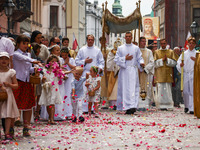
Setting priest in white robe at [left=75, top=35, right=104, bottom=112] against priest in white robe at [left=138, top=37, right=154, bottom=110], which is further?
priest in white robe at [left=138, top=37, right=154, bottom=110]

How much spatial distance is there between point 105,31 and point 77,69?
5991 mm

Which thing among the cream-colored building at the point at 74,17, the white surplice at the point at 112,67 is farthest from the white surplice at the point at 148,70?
the cream-colored building at the point at 74,17

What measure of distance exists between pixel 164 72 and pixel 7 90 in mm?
9475

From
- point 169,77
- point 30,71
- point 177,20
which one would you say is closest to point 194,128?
point 30,71

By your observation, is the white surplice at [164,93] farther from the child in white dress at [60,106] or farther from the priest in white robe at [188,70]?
the child in white dress at [60,106]

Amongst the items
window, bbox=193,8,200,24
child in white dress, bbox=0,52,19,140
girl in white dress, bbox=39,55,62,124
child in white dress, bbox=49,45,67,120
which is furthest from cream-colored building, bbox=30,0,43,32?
child in white dress, bbox=0,52,19,140

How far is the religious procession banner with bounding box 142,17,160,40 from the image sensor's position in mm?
50875

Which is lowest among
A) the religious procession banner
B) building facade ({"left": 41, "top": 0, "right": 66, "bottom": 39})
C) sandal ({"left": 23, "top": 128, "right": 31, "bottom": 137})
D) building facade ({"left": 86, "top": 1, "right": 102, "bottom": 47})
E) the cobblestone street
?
the cobblestone street

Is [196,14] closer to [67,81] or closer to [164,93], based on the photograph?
[164,93]

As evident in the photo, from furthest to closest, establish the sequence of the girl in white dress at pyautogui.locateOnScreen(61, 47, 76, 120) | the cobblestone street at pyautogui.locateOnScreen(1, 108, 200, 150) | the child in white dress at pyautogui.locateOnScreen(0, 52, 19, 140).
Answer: the girl in white dress at pyautogui.locateOnScreen(61, 47, 76, 120) < the child in white dress at pyautogui.locateOnScreen(0, 52, 19, 140) < the cobblestone street at pyautogui.locateOnScreen(1, 108, 200, 150)

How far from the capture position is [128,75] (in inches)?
582

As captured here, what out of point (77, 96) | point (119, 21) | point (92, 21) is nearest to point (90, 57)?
point (77, 96)

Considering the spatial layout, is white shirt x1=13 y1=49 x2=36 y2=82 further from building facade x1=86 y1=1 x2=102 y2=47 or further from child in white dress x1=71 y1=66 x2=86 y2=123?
building facade x1=86 y1=1 x2=102 y2=47

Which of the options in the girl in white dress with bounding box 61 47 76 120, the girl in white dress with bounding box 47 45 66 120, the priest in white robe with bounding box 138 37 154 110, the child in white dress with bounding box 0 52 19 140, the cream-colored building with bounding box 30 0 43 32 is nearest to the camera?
the child in white dress with bounding box 0 52 19 140
